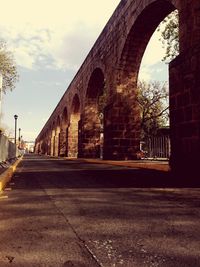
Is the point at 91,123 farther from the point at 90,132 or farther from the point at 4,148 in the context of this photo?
A: the point at 4,148

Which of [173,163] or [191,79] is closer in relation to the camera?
[191,79]

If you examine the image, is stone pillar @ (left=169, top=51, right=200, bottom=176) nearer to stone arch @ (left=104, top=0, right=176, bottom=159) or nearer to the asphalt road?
the asphalt road

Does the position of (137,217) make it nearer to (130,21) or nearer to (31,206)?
(31,206)

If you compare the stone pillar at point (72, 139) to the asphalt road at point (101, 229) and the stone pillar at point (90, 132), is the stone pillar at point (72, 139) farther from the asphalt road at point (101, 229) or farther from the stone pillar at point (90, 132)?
the asphalt road at point (101, 229)

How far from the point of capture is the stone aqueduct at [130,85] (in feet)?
18.3

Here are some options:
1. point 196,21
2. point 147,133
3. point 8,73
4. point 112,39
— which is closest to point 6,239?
point 196,21

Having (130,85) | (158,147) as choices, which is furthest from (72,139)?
(130,85)

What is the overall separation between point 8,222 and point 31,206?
0.63 meters

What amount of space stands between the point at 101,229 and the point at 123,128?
394 inches

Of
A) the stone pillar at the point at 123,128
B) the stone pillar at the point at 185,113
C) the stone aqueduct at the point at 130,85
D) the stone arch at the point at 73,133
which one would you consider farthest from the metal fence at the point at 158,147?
the stone pillar at the point at 185,113

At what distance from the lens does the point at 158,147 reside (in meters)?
19.1

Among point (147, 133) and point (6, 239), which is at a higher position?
point (147, 133)

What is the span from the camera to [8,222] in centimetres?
254

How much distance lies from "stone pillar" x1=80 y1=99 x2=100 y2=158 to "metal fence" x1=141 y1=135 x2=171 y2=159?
11.9ft
